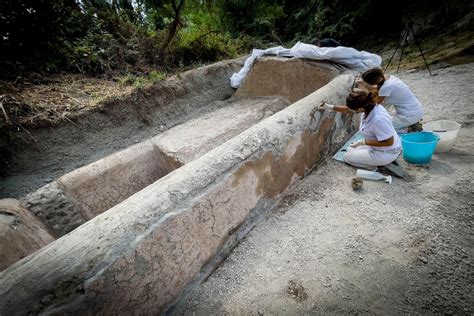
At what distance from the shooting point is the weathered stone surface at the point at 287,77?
3.52 metres

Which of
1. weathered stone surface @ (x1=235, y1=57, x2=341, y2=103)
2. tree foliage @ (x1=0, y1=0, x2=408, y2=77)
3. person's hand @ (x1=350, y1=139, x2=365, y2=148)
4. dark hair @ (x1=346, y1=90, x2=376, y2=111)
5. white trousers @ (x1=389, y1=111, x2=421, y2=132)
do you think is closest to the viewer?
dark hair @ (x1=346, y1=90, x2=376, y2=111)

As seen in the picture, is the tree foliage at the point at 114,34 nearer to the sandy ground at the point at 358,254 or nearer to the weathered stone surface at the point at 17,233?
the weathered stone surface at the point at 17,233

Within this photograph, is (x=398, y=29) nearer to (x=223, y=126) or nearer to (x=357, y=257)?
(x=223, y=126)

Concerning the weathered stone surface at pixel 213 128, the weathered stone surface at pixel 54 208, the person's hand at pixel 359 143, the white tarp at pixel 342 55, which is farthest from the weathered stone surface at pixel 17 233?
the white tarp at pixel 342 55

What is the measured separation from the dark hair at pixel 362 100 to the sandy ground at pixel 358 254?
74 centimetres

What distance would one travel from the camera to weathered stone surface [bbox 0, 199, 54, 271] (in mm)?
1564

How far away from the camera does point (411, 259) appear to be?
61.9 inches

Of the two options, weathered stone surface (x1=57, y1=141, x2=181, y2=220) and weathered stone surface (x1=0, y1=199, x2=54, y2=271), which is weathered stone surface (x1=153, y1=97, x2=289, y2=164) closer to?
weathered stone surface (x1=57, y1=141, x2=181, y2=220)

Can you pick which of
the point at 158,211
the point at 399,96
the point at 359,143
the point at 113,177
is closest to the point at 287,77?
the point at 399,96

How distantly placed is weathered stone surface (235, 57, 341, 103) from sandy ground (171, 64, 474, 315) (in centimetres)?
182

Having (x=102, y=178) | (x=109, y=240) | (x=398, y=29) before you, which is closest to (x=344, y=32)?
(x=398, y=29)

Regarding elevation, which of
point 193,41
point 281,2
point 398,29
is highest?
point 281,2

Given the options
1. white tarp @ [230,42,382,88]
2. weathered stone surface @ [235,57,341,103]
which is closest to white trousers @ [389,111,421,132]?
white tarp @ [230,42,382,88]

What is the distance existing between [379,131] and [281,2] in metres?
8.72
